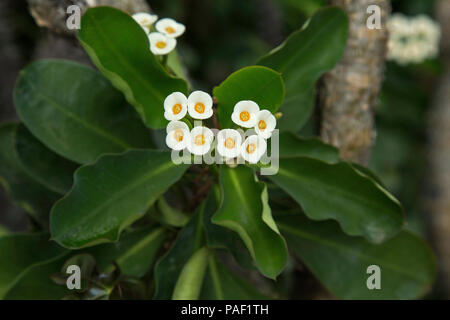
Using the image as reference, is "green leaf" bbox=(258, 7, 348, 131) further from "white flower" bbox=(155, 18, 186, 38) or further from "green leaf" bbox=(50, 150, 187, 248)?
"green leaf" bbox=(50, 150, 187, 248)

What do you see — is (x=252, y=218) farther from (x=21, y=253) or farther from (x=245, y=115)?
(x=21, y=253)

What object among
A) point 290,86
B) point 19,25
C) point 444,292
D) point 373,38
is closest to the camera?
point 290,86

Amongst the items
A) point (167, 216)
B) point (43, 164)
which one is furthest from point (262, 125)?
point (43, 164)

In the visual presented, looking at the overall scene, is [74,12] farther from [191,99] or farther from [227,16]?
[227,16]

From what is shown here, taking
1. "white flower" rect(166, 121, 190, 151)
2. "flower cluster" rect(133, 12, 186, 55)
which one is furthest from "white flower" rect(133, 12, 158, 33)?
"white flower" rect(166, 121, 190, 151)

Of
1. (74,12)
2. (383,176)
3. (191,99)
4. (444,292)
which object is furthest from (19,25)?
(444,292)

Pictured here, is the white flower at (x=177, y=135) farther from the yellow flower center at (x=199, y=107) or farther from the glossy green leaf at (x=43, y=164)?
the glossy green leaf at (x=43, y=164)
